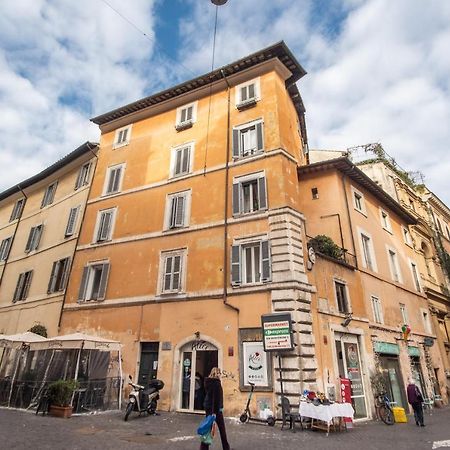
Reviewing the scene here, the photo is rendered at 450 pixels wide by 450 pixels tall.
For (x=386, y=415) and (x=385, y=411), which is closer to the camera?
(x=386, y=415)

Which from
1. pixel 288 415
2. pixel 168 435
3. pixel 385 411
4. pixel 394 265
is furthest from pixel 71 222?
pixel 394 265

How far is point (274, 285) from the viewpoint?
1208cm

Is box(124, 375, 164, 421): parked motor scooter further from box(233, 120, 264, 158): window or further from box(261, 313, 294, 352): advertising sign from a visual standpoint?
box(233, 120, 264, 158): window

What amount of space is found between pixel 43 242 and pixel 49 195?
3.91 meters

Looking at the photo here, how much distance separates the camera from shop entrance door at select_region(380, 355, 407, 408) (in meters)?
14.7

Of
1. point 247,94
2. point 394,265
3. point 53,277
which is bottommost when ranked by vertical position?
point 53,277

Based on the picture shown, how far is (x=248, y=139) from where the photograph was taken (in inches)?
631

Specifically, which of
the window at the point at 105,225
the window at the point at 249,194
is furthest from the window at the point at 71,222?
the window at the point at 249,194

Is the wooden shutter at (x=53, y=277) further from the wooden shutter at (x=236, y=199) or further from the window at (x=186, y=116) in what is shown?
the wooden shutter at (x=236, y=199)

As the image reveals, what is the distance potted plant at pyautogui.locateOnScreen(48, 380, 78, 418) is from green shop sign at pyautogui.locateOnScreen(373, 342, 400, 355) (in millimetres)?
11691

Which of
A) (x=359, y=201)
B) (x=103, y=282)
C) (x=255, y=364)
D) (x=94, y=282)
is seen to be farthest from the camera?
(x=359, y=201)

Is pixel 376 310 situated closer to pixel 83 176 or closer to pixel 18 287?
pixel 83 176

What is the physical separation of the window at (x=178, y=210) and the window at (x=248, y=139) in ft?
9.86

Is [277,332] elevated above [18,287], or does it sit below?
below
